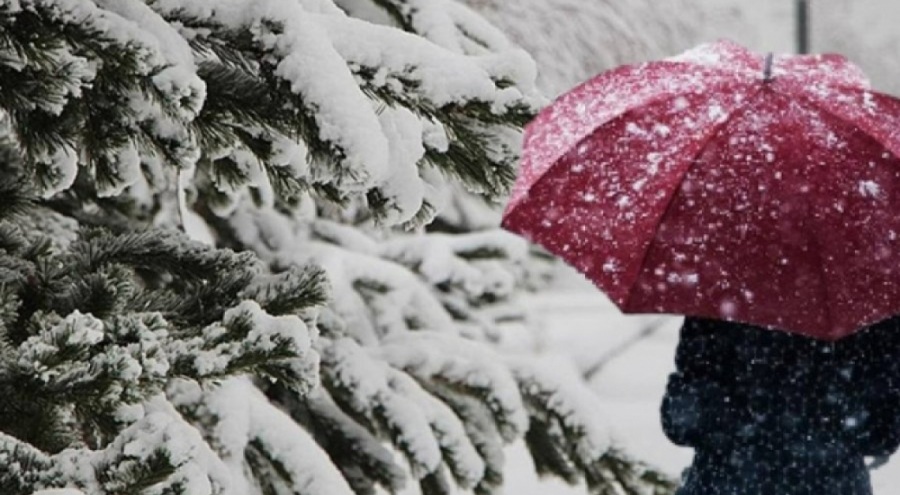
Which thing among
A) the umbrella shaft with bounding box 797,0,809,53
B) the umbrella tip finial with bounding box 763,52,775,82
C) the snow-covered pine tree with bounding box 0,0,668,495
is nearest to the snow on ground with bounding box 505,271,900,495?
the umbrella shaft with bounding box 797,0,809,53

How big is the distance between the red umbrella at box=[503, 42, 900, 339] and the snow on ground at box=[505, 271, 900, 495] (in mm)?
4936

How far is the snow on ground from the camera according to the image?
8.91 metres

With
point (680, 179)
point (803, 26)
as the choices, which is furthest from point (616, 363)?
point (680, 179)

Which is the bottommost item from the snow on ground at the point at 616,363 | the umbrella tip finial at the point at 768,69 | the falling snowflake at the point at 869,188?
the snow on ground at the point at 616,363

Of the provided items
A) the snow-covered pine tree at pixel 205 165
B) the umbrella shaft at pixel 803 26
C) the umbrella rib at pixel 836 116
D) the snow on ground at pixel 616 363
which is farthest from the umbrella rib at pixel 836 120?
the umbrella shaft at pixel 803 26

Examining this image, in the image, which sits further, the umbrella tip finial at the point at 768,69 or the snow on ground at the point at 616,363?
the snow on ground at the point at 616,363

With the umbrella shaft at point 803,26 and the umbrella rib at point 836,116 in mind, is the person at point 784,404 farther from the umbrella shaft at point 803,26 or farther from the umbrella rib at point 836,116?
the umbrella shaft at point 803,26

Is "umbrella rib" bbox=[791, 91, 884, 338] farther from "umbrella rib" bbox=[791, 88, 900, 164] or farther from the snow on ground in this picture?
the snow on ground

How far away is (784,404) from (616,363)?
11.5 metres

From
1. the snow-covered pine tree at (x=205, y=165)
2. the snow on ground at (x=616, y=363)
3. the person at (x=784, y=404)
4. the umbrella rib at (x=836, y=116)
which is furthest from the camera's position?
the snow on ground at (x=616, y=363)

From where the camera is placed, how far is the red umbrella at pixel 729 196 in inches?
86.4

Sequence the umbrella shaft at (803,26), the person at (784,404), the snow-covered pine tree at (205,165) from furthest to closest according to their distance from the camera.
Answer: the umbrella shaft at (803,26)
the person at (784,404)
the snow-covered pine tree at (205,165)

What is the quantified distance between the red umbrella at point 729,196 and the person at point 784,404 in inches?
9.1

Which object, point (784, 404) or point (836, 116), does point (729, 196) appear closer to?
point (836, 116)
